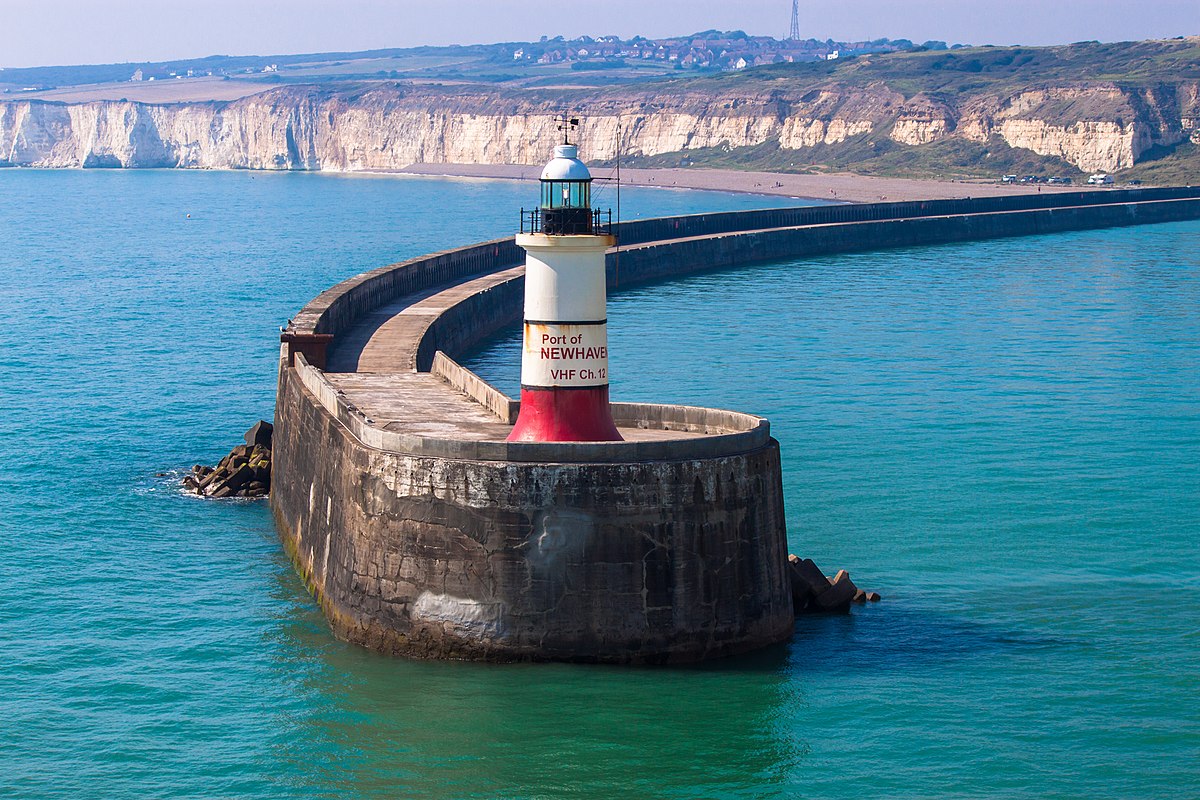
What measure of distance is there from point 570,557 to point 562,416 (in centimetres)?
192

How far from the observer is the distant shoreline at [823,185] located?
139125mm

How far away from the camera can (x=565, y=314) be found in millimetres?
20984

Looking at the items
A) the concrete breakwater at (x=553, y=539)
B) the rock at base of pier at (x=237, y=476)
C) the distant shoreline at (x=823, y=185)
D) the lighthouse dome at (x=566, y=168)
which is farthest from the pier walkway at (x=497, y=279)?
the distant shoreline at (x=823, y=185)

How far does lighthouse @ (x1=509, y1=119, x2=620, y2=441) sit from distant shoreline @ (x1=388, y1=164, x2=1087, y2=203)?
4405 inches

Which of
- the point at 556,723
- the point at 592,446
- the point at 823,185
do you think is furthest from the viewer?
the point at 823,185

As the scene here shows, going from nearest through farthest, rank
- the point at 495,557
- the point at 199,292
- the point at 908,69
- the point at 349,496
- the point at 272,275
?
1. the point at 495,557
2. the point at 349,496
3. the point at 199,292
4. the point at 272,275
5. the point at 908,69

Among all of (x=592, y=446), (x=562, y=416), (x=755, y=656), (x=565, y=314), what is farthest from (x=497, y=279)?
(x=592, y=446)

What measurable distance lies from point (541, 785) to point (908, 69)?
183440mm

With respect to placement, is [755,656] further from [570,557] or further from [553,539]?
[553,539]

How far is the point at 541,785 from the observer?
1883 cm

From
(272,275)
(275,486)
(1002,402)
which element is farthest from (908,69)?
(275,486)

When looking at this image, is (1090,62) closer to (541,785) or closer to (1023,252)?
(1023,252)

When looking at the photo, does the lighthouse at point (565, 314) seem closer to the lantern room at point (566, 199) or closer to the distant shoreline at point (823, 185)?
the lantern room at point (566, 199)

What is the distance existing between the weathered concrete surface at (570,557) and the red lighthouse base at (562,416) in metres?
0.80
